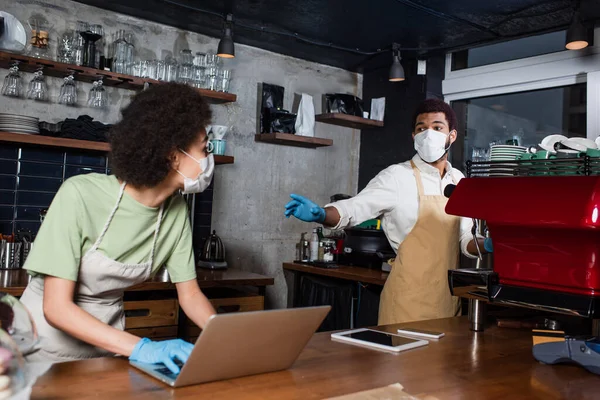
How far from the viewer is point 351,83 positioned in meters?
5.30

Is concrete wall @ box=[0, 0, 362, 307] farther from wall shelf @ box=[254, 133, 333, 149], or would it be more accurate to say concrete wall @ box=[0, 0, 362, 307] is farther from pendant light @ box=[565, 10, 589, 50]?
pendant light @ box=[565, 10, 589, 50]

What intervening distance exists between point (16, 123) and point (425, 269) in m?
2.37

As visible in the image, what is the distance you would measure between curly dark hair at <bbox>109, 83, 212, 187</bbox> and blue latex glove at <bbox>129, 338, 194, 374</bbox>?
0.49 meters

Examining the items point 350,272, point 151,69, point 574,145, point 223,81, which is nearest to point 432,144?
point 574,145

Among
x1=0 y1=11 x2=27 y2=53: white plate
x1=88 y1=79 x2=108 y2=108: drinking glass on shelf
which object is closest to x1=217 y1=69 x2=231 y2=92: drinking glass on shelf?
x1=88 y1=79 x2=108 y2=108: drinking glass on shelf

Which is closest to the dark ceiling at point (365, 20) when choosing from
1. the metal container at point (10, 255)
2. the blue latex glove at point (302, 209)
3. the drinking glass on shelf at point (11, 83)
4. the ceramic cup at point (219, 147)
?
the drinking glass on shelf at point (11, 83)

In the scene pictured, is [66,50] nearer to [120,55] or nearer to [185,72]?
[120,55]

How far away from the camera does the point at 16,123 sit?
3.37 meters

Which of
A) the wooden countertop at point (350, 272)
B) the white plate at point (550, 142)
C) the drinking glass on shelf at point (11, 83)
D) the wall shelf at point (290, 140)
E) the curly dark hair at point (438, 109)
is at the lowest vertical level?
the wooden countertop at point (350, 272)

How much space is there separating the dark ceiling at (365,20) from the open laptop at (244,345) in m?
2.79

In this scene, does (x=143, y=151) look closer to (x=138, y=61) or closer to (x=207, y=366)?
(x=207, y=366)

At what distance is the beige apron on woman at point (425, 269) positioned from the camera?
2.64 m

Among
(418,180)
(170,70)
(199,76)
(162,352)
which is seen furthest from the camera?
(199,76)

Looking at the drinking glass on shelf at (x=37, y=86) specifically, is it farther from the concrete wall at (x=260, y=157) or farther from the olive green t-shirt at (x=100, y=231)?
the olive green t-shirt at (x=100, y=231)
